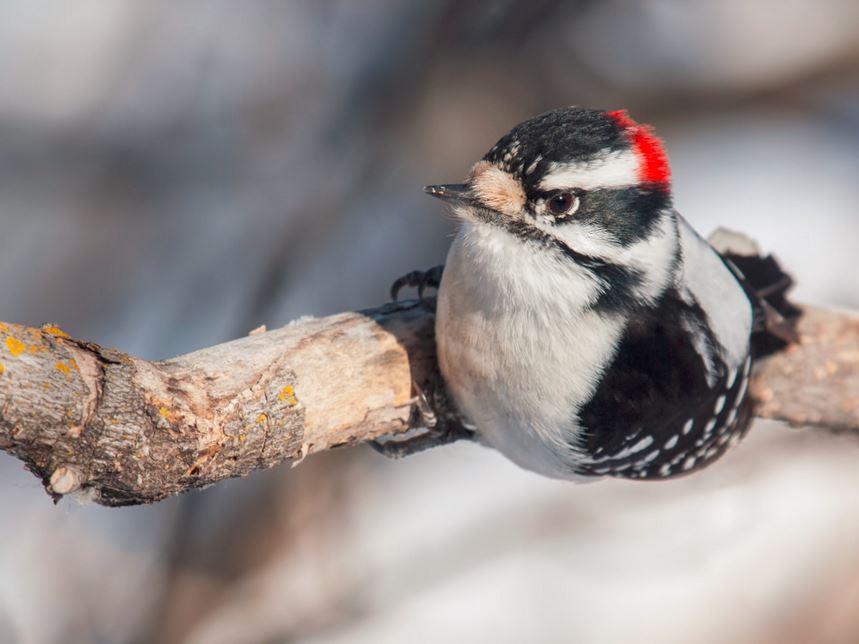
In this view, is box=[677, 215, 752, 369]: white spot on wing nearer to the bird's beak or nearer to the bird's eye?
the bird's eye

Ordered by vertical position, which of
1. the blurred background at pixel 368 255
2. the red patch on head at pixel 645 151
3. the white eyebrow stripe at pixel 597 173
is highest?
the red patch on head at pixel 645 151

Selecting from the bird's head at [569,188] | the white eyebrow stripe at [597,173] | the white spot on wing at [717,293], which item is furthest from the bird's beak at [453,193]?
the white spot on wing at [717,293]

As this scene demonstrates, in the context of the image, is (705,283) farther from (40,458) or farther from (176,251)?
(176,251)

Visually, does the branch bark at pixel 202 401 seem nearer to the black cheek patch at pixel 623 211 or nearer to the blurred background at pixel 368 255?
the black cheek patch at pixel 623 211

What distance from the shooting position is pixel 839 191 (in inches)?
196

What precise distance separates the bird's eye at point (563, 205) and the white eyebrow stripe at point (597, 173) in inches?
1.1

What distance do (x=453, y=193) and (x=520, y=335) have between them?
0.43 metres

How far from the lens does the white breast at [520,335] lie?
Result: 2322 millimetres

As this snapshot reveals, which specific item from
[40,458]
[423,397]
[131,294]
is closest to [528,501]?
[423,397]

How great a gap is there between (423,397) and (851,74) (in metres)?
3.71

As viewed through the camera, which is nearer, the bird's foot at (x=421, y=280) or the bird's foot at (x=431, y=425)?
the bird's foot at (x=431, y=425)

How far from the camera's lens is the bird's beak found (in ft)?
7.46

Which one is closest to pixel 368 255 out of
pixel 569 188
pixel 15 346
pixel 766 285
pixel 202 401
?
pixel 766 285

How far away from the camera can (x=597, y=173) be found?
2250 mm
